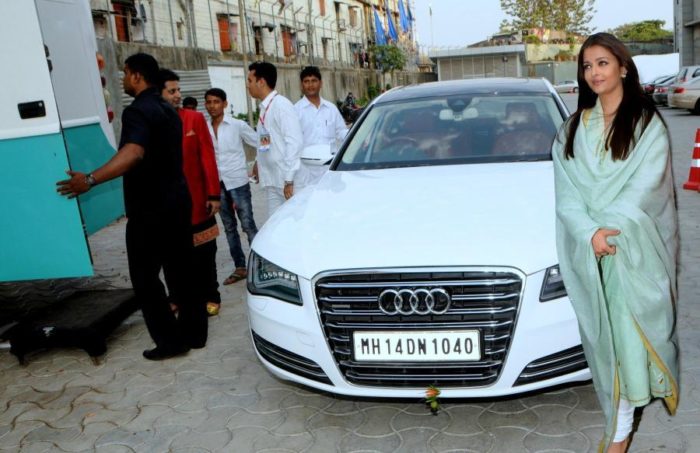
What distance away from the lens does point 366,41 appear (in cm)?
4906

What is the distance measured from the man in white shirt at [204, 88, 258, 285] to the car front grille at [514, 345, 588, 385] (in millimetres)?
3391

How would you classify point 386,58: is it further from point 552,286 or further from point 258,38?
point 552,286

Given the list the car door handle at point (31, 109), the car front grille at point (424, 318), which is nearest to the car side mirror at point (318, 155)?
the car door handle at point (31, 109)

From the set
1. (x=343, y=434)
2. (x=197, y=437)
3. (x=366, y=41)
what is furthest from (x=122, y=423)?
(x=366, y=41)

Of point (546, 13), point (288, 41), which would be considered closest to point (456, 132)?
point (288, 41)

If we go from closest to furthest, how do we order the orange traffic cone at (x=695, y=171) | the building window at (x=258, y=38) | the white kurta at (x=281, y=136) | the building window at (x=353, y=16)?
the white kurta at (x=281, y=136) → the orange traffic cone at (x=695, y=171) → the building window at (x=258, y=38) → the building window at (x=353, y=16)

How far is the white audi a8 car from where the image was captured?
8.86 feet

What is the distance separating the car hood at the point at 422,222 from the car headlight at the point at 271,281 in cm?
5

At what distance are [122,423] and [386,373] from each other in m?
1.45

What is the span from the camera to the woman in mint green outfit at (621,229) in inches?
86.2

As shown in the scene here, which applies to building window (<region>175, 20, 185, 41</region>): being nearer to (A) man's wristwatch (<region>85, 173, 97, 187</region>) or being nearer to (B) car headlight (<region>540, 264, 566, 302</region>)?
(A) man's wristwatch (<region>85, 173, 97, 187</region>)

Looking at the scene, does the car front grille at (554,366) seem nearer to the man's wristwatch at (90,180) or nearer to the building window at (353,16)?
the man's wristwatch at (90,180)

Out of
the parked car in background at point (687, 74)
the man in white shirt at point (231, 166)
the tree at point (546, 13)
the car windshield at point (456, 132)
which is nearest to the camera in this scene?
the car windshield at point (456, 132)

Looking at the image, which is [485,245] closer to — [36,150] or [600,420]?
[600,420]
